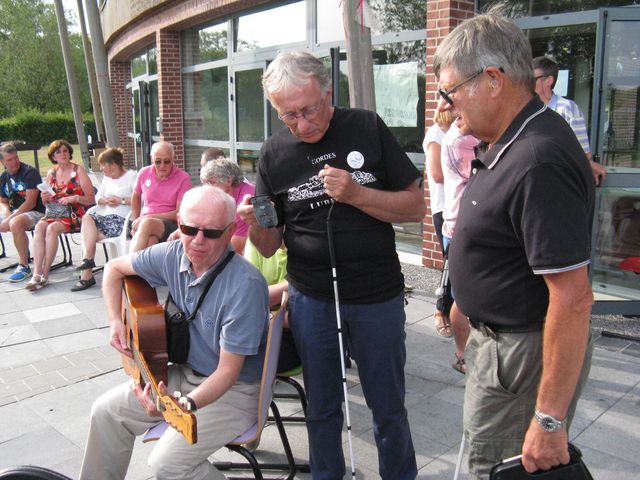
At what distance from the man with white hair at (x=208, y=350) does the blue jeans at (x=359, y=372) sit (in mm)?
204

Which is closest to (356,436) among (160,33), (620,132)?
(620,132)

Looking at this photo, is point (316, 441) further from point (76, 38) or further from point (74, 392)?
point (76, 38)

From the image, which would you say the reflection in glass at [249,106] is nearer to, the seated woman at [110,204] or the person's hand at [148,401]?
the seated woman at [110,204]

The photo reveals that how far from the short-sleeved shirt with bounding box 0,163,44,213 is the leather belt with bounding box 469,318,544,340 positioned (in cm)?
687

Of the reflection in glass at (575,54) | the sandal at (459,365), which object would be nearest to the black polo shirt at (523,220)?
the sandal at (459,365)

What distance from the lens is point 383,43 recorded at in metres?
6.88

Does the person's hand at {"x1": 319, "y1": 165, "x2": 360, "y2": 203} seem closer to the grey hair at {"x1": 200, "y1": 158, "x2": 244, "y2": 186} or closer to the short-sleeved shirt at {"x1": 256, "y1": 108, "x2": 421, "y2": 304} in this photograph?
the short-sleeved shirt at {"x1": 256, "y1": 108, "x2": 421, "y2": 304}

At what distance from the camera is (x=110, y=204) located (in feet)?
22.4

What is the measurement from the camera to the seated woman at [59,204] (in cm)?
668

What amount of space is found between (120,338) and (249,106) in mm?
7493

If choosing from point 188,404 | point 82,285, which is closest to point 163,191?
point 82,285

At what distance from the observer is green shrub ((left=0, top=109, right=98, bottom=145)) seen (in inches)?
1451

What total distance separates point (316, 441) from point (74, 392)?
2.11m

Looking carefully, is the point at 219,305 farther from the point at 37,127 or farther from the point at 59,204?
the point at 37,127
